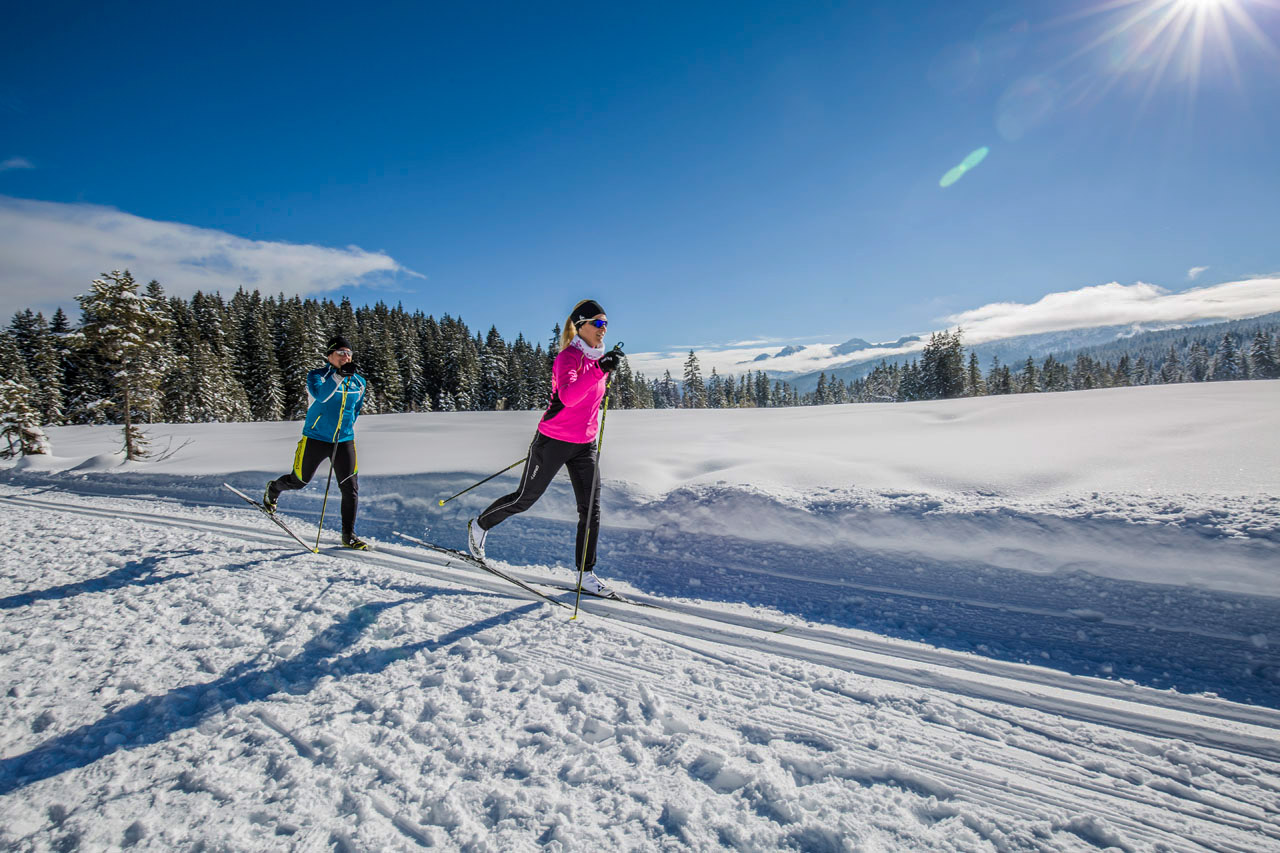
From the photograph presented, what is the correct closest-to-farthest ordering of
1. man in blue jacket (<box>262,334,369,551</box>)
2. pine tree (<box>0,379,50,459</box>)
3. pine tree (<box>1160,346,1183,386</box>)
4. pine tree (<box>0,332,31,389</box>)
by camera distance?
1. man in blue jacket (<box>262,334,369,551</box>)
2. pine tree (<box>0,379,50,459</box>)
3. pine tree (<box>0,332,31,389</box>)
4. pine tree (<box>1160,346,1183,386</box>)

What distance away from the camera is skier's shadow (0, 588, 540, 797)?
7.06 feet

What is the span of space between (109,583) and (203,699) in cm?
265

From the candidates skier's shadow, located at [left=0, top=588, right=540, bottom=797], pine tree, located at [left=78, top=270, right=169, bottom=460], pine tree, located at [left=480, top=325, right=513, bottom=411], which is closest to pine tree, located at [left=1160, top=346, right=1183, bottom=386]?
pine tree, located at [left=480, top=325, right=513, bottom=411]

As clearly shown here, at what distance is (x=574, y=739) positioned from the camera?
2.29 meters

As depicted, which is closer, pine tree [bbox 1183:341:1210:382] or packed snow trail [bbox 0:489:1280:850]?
packed snow trail [bbox 0:489:1280:850]

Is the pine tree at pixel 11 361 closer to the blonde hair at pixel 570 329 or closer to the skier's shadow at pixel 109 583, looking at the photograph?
the skier's shadow at pixel 109 583

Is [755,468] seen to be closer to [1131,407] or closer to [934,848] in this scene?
[934,848]

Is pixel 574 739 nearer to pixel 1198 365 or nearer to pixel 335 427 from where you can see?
pixel 335 427

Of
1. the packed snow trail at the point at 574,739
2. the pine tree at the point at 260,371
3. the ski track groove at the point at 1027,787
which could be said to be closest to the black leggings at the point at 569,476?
the packed snow trail at the point at 574,739

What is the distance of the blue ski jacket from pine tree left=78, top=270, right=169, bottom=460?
46.2 feet

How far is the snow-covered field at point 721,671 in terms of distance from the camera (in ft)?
6.21

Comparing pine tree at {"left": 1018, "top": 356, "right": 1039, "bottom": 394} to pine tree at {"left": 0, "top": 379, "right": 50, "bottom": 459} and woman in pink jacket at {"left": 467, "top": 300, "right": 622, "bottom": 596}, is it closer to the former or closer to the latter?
woman in pink jacket at {"left": 467, "top": 300, "right": 622, "bottom": 596}

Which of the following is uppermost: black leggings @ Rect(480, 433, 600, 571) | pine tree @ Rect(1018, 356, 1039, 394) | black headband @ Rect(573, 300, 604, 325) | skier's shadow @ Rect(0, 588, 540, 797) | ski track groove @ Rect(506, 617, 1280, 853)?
pine tree @ Rect(1018, 356, 1039, 394)

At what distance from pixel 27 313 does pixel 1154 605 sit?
7782 centimetres
